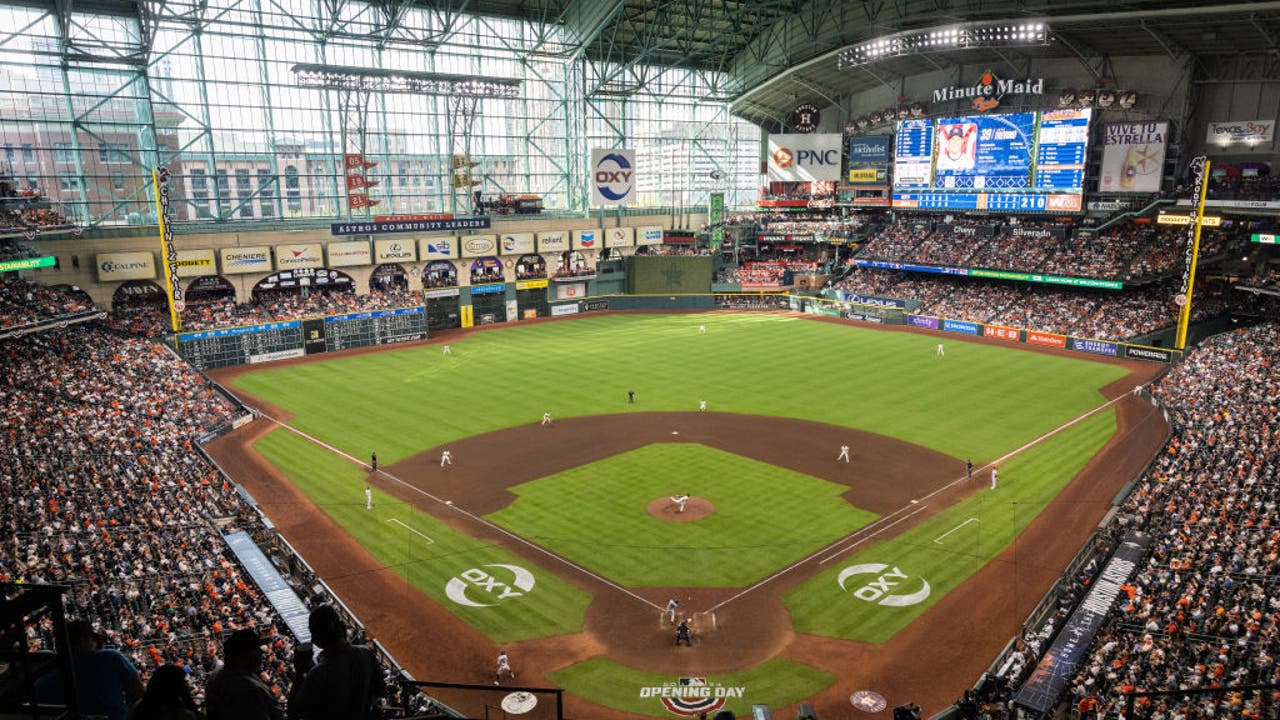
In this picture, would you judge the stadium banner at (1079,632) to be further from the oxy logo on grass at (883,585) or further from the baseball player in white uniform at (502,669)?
the baseball player in white uniform at (502,669)

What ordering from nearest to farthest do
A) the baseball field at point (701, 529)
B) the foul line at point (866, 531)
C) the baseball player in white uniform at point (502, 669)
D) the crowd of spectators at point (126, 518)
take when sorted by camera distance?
the crowd of spectators at point (126, 518), the baseball player in white uniform at point (502, 669), the baseball field at point (701, 529), the foul line at point (866, 531)

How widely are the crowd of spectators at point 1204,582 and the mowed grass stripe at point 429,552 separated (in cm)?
1464

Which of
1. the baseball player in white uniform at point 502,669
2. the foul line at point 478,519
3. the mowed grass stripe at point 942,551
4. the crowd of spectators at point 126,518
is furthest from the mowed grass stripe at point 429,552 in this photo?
the mowed grass stripe at point 942,551

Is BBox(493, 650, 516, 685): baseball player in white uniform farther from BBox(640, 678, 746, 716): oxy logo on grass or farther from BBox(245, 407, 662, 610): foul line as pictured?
BBox(245, 407, 662, 610): foul line

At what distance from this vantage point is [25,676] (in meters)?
5.22

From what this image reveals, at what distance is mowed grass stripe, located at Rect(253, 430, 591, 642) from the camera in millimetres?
25359

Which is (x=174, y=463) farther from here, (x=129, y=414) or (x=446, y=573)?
(x=446, y=573)

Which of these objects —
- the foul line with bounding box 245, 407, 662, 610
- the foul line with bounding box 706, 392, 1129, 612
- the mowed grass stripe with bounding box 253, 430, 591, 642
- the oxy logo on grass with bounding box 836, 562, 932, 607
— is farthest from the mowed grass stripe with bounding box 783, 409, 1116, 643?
the mowed grass stripe with bounding box 253, 430, 591, 642

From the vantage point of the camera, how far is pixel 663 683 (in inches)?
872

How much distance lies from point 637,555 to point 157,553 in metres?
15.5

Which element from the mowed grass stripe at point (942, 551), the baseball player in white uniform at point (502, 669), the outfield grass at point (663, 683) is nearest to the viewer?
the outfield grass at point (663, 683)

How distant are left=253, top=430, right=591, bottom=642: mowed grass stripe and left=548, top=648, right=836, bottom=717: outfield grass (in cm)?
240

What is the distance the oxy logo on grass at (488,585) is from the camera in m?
26.7

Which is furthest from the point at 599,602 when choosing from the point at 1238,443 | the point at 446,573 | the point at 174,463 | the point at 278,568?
the point at 1238,443
